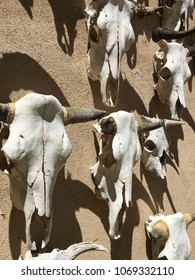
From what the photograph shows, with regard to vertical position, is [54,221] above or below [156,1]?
below

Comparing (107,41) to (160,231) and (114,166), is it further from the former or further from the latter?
(160,231)

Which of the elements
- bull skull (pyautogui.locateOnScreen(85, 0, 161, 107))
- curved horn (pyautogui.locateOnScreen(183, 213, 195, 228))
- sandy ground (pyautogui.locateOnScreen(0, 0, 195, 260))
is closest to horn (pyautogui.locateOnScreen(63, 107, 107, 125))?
sandy ground (pyautogui.locateOnScreen(0, 0, 195, 260))

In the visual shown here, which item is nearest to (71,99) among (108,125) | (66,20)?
(108,125)

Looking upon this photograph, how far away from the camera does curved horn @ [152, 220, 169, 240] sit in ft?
6.15

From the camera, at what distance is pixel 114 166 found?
1.67 m

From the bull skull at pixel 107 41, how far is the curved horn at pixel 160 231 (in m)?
0.48

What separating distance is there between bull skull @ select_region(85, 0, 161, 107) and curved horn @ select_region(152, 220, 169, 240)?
1.58ft

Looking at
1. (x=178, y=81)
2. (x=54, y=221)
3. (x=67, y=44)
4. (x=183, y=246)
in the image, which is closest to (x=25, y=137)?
(x=54, y=221)

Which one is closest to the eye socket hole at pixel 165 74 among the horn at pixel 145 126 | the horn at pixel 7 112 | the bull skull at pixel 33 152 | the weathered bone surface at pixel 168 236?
the horn at pixel 145 126

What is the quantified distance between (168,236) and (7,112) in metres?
0.84

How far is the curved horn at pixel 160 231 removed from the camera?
1874 millimetres
